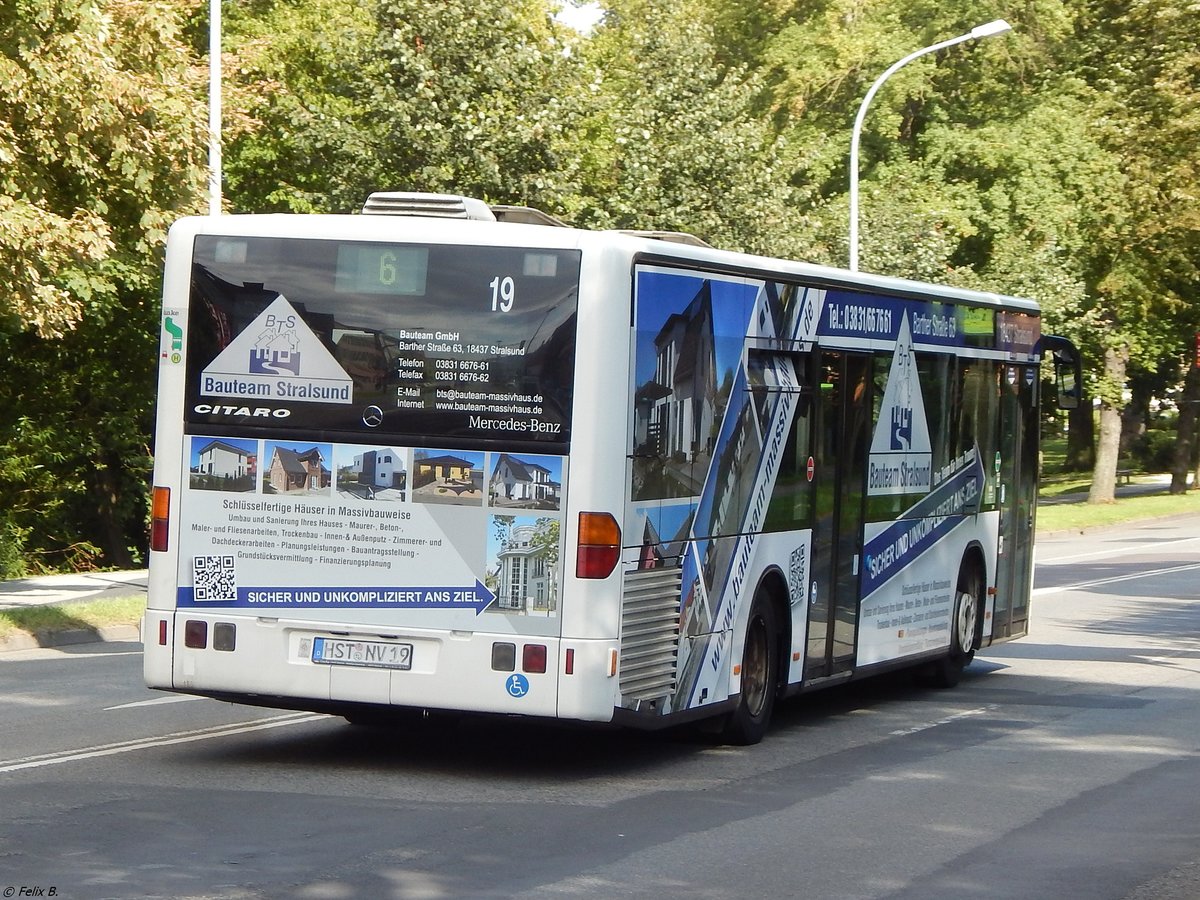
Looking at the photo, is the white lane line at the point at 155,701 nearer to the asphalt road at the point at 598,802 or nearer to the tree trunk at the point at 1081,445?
the asphalt road at the point at 598,802

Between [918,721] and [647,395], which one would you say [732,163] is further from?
[647,395]

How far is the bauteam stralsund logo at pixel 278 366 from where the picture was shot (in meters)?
9.83

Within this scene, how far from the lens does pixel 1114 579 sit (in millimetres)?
27516

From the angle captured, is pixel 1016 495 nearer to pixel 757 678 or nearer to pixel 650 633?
pixel 757 678

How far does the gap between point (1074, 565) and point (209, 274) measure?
22.9 metres

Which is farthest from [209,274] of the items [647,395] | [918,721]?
[918,721]

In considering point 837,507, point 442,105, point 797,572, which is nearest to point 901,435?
point 837,507

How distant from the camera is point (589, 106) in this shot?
30.4 metres

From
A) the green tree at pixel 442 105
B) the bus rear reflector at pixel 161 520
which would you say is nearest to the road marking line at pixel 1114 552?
the green tree at pixel 442 105

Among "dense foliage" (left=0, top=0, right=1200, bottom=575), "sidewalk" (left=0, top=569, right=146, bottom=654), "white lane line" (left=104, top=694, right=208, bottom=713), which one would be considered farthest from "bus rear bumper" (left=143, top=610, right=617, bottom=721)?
"dense foliage" (left=0, top=0, right=1200, bottom=575)

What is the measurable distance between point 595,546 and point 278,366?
6.32ft

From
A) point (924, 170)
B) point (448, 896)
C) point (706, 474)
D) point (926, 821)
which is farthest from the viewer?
point (924, 170)

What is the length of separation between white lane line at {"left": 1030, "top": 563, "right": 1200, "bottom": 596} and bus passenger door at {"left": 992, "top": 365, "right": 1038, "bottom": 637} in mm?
7714

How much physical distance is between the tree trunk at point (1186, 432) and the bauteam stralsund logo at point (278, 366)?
46.1m
